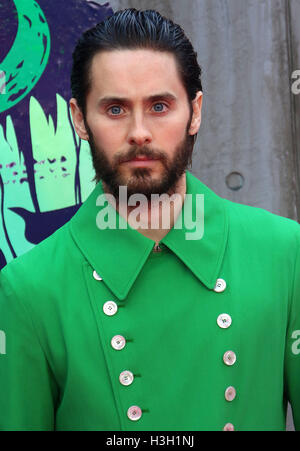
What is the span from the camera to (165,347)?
5.55ft

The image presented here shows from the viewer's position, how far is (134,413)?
5.47ft

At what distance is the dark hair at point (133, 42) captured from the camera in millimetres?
1760

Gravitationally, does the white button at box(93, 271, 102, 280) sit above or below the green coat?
above

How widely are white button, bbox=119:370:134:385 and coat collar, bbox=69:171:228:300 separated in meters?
0.19

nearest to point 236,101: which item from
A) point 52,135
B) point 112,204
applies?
point 52,135

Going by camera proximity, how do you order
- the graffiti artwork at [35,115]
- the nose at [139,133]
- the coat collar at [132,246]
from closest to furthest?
the nose at [139,133] < the coat collar at [132,246] < the graffiti artwork at [35,115]

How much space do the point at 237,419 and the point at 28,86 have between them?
142cm

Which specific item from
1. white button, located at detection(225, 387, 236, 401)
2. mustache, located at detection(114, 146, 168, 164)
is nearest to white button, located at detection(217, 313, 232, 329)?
white button, located at detection(225, 387, 236, 401)

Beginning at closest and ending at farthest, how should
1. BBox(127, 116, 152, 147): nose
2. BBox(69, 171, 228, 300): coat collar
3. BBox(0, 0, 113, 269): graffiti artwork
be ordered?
BBox(127, 116, 152, 147): nose, BBox(69, 171, 228, 300): coat collar, BBox(0, 0, 113, 269): graffiti artwork

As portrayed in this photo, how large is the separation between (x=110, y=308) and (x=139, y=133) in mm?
440

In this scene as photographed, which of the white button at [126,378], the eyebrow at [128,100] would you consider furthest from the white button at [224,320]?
the eyebrow at [128,100]

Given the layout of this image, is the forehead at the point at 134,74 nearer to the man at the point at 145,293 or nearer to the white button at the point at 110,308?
the man at the point at 145,293

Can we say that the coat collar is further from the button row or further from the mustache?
the mustache

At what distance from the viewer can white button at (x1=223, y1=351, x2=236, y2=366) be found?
169 centimetres
